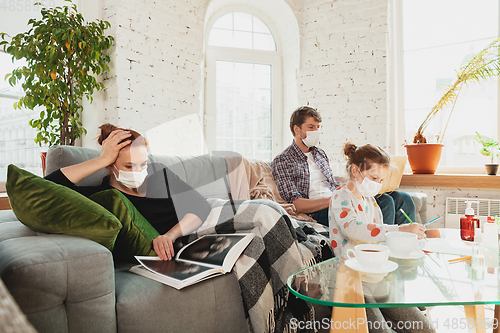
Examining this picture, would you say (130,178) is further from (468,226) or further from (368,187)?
(468,226)

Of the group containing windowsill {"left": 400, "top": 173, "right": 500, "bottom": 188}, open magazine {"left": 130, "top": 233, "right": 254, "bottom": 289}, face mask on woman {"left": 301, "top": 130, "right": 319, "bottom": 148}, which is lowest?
open magazine {"left": 130, "top": 233, "right": 254, "bottom": 289}

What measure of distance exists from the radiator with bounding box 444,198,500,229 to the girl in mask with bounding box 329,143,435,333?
5.97 feet

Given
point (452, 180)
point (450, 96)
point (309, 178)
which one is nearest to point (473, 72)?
point (450, 96)

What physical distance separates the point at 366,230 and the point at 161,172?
0.91 metres

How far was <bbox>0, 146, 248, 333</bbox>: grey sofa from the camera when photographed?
2.69 feet

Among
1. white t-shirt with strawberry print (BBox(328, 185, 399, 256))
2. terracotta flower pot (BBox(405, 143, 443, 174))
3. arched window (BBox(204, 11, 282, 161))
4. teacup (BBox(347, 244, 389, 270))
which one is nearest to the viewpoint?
teacup (BBox(347, 244, 389, 270))

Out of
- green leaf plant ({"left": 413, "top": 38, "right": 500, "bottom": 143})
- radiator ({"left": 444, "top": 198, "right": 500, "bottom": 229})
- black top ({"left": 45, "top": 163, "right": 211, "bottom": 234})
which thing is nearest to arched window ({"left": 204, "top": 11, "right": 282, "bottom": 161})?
green leaf plant ({"left": 413, "top": 38, "right": 500, "bottom": 143})

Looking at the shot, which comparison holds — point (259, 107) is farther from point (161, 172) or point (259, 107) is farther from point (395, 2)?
point (161, 172)

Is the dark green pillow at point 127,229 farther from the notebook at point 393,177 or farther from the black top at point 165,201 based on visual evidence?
the notebook at point 393,177

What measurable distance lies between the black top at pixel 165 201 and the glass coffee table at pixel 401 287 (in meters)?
0.64

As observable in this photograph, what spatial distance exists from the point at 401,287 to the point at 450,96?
269 centimetres

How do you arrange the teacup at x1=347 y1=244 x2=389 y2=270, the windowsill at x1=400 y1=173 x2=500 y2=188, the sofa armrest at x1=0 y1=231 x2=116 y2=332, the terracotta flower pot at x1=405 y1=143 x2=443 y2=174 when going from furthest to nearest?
the terracotta flower pot at x1=405 y1=143 x2=443 y2=174, the windowsill at x1=400 y1=173 x2=500 y2=188, the teacup at x1=347 y1=244 x2=389 y2=270, the sofa armrest at x1=0 y1=231 x2=116 y2=332

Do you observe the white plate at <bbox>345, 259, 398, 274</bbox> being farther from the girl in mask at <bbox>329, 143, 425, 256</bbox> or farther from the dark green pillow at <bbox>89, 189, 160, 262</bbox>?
the dark green pillow at <bbox>89, 189, 160, 262</bbox>

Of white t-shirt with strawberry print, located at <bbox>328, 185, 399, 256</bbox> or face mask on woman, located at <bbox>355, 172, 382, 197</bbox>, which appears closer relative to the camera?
white t-shirt with strawberry print, located at <bbox>328, 185, 399, 256</bbox>
